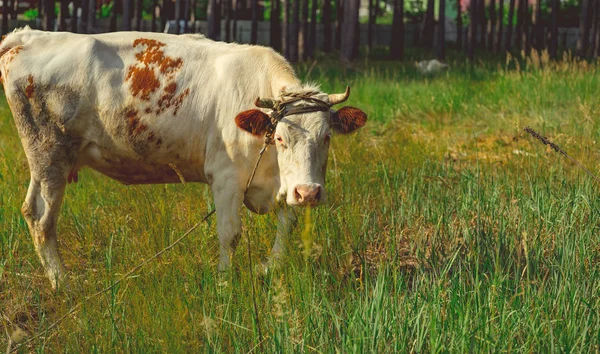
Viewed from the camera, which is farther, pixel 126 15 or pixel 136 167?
pixel 126 15

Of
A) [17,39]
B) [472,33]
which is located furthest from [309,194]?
[472,33]

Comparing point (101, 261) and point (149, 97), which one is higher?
point (149, 97)

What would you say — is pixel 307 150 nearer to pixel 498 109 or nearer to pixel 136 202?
pixel 136 202

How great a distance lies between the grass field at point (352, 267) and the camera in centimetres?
388

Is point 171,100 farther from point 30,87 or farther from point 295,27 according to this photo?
point 295,27

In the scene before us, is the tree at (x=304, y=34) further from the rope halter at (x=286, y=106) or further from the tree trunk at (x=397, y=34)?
the rope halter at (x=286, y=106)

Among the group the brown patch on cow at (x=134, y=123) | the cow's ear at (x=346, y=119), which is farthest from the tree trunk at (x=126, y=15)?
the cow's ear at (x=346, y=119)

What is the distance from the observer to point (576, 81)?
12273mm

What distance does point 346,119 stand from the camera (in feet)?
17.4

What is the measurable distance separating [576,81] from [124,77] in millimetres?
8155

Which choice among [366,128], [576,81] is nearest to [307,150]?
[366,128]

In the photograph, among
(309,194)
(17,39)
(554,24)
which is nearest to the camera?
(309,194)

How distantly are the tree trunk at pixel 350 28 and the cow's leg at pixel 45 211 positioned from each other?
16.2 m

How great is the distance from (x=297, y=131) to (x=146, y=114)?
3.70 feet
